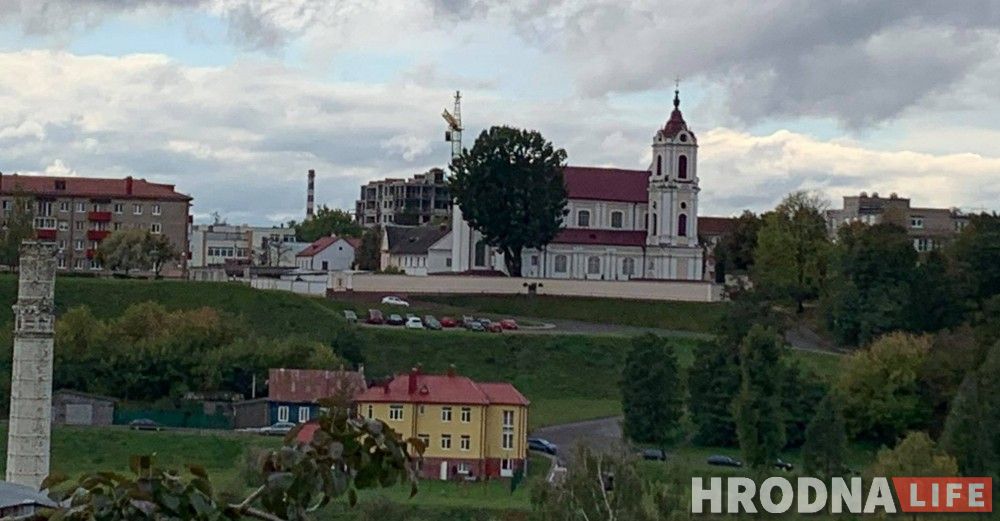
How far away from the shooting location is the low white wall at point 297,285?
274ft

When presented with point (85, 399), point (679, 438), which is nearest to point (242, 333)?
point (85, 399)

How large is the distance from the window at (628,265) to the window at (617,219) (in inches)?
92.5

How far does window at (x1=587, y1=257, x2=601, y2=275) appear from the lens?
298 feet

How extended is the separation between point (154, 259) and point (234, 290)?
12.5 m

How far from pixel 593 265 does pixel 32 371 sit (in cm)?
6087

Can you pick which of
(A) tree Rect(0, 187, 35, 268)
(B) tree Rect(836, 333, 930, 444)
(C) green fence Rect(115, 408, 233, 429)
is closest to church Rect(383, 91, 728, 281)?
(A) tree Rect(0, 187, 35, 268)

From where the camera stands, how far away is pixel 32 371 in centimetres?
3156

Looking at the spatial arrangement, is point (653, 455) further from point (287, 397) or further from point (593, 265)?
point (593, 265)

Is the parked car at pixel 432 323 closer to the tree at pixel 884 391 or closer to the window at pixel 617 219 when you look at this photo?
the tree at pixel 884 391

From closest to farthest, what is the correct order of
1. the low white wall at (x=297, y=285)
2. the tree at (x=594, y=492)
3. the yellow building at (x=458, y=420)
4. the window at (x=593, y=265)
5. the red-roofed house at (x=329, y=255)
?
the tree at (x=594, y=492) → the yellow building at (x=458, y=420) → the low white wall at (x=297, y=285) → the window at (x=593, y=265) → the red-roofed house at (x=329, y=255)

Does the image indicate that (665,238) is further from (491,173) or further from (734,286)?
(491,173)

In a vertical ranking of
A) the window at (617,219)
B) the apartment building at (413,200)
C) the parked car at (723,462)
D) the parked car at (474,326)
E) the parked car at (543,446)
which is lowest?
the parked car at (723,462)

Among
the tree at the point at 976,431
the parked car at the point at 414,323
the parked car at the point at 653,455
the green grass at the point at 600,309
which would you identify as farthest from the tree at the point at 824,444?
the green grass at the point at 600,309

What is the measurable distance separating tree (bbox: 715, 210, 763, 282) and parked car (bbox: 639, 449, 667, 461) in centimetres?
4604
